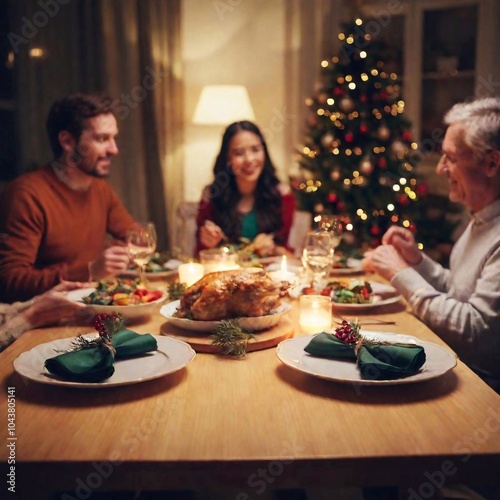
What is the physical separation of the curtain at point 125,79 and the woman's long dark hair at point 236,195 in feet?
3.89

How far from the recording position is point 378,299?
182cm

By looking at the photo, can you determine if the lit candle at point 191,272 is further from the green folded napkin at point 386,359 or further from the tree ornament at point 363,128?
the tree ornament at point 363,128

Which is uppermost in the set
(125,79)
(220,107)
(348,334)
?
(125,79)

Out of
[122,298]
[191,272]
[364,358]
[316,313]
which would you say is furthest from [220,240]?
[364,358]

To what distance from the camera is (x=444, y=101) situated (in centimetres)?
483

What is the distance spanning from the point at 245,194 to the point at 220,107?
1.00 metres

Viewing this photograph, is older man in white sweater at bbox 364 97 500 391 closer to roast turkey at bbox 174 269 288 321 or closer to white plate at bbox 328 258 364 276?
white plate at bbox 328 258 364 276

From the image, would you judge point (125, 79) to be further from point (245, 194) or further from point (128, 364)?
point (128, 364)

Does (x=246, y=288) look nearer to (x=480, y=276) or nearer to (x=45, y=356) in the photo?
(x=45, y=356)

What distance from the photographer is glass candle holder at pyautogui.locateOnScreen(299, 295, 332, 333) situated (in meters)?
1.50

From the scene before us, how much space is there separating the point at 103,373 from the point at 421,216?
A: 3845mm

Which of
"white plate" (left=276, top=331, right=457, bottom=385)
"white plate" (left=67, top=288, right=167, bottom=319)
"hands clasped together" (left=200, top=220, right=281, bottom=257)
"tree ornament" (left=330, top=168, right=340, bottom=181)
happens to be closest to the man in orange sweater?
"hands clasped together" (left=200, top=220, right=281, bottom=257)

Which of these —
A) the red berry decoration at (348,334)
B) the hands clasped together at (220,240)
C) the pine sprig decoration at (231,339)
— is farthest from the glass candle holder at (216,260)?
the red berry decoration at (348,334)

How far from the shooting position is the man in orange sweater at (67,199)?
7.60ft
